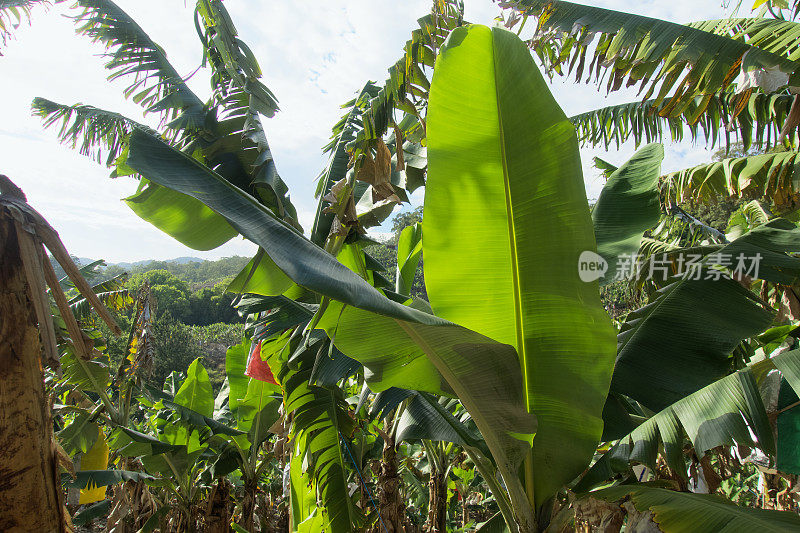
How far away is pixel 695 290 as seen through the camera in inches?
81.8

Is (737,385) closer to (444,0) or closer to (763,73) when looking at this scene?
(763,73)

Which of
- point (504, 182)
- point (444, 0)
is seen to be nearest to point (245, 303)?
point (504, 182)

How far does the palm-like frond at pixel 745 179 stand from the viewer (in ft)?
11.5

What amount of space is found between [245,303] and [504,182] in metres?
1.64

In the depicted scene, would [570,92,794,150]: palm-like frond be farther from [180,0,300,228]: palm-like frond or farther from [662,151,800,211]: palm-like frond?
[180,0,300,228]: palm-like frond

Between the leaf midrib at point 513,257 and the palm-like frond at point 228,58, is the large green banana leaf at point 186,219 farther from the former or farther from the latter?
the palm-like frond at point 228,58

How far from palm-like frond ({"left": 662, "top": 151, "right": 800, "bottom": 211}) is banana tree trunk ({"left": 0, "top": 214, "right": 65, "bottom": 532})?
470 centimetres

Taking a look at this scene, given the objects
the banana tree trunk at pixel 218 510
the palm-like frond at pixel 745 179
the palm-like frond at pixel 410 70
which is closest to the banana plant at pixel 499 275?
the palm-like frond at pixel 410 70

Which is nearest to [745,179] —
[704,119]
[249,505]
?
[704,119]

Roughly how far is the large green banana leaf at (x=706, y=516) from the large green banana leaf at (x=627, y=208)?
82cm

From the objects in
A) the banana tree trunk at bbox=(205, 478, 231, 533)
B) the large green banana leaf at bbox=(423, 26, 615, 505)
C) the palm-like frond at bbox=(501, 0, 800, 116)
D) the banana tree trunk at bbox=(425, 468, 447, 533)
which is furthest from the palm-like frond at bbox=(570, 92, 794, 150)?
the banana tree trunk at bbox=(205, 478, 231, 533)

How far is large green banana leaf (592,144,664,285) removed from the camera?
6.30ft

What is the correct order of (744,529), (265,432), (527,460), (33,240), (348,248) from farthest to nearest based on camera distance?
(265,432) → (348,248) → (527,460) → (33,240) → (744,529)

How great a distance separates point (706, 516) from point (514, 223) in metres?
1.07
